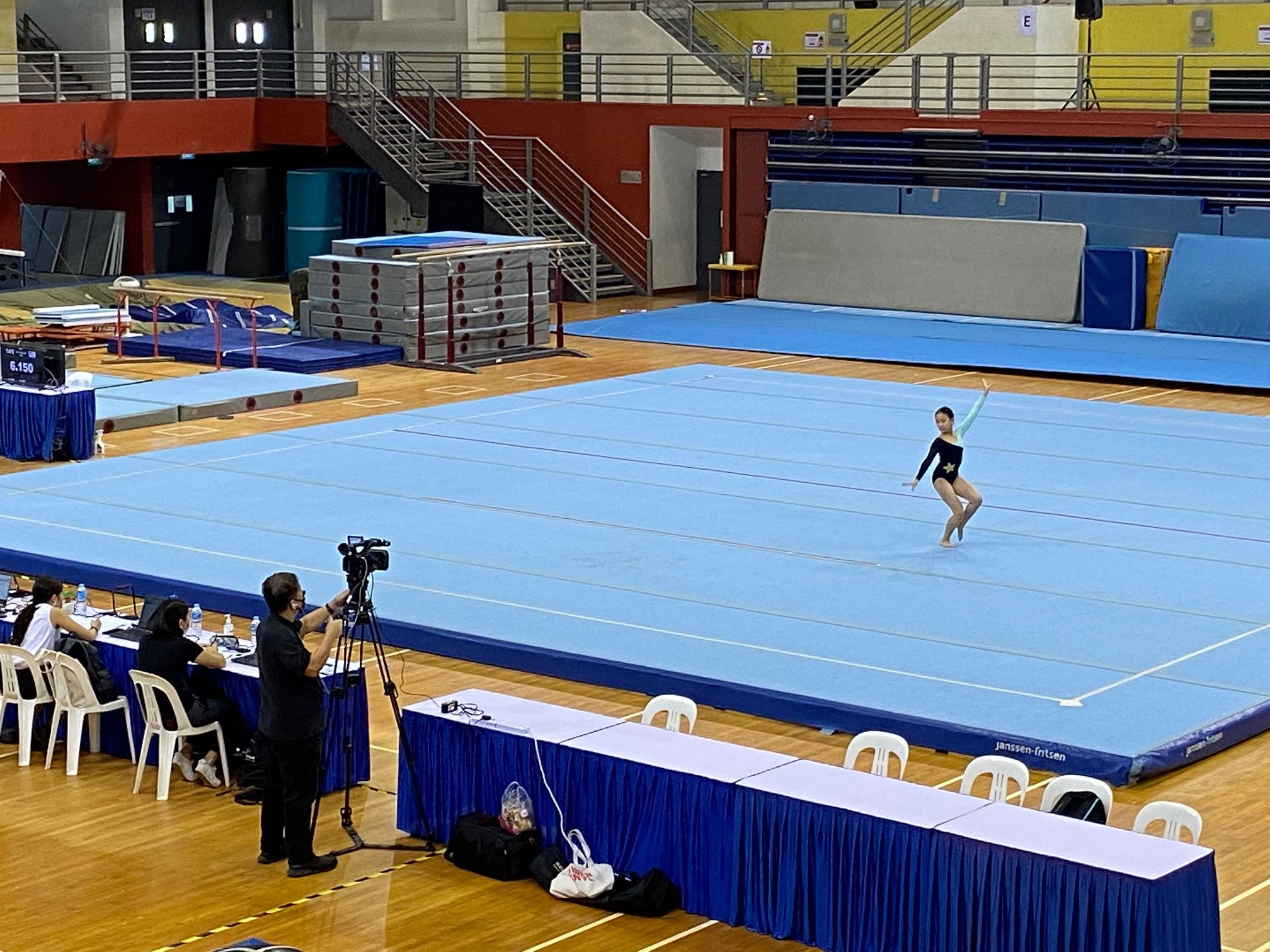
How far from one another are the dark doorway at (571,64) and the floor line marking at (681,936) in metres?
27.6

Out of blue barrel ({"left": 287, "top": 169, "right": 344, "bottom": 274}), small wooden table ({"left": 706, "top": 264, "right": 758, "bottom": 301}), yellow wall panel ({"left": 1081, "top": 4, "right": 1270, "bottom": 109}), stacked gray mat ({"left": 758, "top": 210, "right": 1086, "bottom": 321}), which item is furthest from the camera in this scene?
blue barrel ({"left": 287, "top": 169, "right": 344, "bottom": 274})

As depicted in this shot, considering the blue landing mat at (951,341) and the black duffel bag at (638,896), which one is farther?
the blue landing mat at (951,341)

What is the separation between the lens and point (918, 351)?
86.5 ft

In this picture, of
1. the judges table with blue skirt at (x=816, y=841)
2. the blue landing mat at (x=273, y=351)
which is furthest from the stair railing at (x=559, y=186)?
the judges table with blue skirt at (x=816, y=841)

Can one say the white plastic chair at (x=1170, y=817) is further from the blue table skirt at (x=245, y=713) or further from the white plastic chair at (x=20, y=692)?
the white plastic chair at (x=20, y=692)

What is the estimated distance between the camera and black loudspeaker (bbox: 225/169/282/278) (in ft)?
116

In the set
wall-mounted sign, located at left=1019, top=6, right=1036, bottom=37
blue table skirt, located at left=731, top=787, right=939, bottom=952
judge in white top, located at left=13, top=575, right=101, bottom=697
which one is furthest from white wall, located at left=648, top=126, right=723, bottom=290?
blue table skirt, located at left=731, top=787, right=939, bottom=952

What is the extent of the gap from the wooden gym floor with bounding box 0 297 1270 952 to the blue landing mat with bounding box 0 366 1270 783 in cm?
28

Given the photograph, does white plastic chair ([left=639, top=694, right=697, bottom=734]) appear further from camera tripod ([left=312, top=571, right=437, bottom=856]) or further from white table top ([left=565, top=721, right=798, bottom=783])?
camera tripod ([left=312, top=571, right=437, bottom=856])

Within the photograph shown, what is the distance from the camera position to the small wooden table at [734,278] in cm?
3222

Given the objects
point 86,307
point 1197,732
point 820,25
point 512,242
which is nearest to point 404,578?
point 1197,732

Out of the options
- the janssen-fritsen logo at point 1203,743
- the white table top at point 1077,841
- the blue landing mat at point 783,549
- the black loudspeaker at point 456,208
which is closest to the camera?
the white table top at point 1077,841

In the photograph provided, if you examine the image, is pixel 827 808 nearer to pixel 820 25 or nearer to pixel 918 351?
pixel 918 351

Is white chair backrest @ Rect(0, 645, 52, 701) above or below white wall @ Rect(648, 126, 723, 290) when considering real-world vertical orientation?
below
